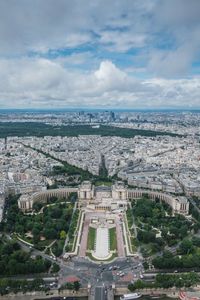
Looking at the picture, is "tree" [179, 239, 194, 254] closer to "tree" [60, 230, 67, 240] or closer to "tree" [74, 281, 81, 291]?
"tree" [74, 281, 81, 291]

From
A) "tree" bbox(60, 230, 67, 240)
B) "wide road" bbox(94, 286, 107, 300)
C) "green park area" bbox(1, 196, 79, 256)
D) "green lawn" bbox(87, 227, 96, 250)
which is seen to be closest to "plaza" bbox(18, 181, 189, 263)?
"green lawn" bbox(87, 227, 96, 250)

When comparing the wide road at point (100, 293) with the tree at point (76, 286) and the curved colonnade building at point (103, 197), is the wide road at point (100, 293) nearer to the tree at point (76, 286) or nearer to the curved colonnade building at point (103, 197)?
the tree at point (76, 286)

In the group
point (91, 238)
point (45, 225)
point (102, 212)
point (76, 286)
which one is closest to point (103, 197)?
point (102, 212)

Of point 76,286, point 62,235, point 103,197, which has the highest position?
point 103,197

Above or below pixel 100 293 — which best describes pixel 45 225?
above

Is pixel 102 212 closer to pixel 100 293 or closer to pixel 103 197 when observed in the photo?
pixel 103 197

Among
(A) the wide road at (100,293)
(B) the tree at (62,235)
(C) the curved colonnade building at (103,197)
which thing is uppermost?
(C) the curved colonnade building at (103,197)

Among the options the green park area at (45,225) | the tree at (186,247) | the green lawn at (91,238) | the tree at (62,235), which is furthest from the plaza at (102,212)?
the tree at (186,247)

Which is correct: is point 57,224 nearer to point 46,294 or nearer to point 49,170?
point 46,294
